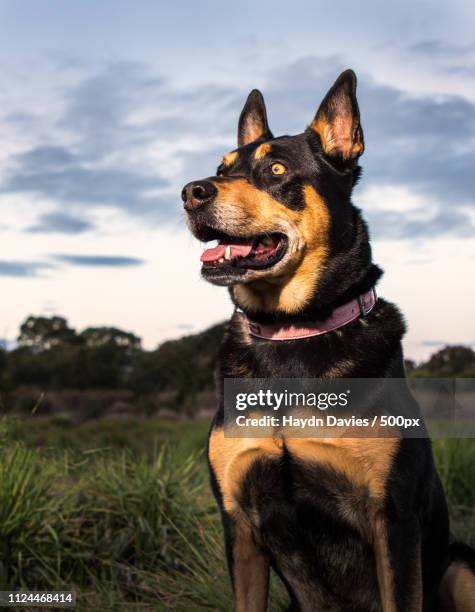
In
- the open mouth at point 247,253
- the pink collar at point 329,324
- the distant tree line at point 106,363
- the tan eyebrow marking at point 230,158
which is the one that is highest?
the distant tree line at point 106,363

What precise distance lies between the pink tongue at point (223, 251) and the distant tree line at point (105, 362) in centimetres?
1018

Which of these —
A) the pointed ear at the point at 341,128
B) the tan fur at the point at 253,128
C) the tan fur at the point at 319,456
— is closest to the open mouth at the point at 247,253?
the pointed ear at the point at 341,128

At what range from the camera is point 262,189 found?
3.79 m

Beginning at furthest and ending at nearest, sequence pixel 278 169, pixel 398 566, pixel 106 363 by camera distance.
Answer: pixel 106 363 → pixel 278 169 → pixel 398 566

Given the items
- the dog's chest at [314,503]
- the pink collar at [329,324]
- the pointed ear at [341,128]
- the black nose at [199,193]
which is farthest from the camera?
the pointed ear at [341,128]

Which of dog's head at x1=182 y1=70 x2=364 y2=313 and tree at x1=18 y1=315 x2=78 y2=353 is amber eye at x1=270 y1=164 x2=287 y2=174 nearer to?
dog's head at x1=182 y1=70 x2=364 y2=313

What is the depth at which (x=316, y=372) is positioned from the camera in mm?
3621

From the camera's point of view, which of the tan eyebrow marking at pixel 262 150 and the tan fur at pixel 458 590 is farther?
the tan eyebrow marking at pixel 262 150

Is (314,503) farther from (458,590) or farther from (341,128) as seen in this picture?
(341,128)

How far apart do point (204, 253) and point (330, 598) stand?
5.48 ft

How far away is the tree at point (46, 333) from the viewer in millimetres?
16641

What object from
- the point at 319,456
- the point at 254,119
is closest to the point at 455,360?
the point at 254,119

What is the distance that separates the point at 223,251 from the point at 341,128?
924mm

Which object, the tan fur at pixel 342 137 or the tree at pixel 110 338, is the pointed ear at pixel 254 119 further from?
the tree at pixel 110 338
